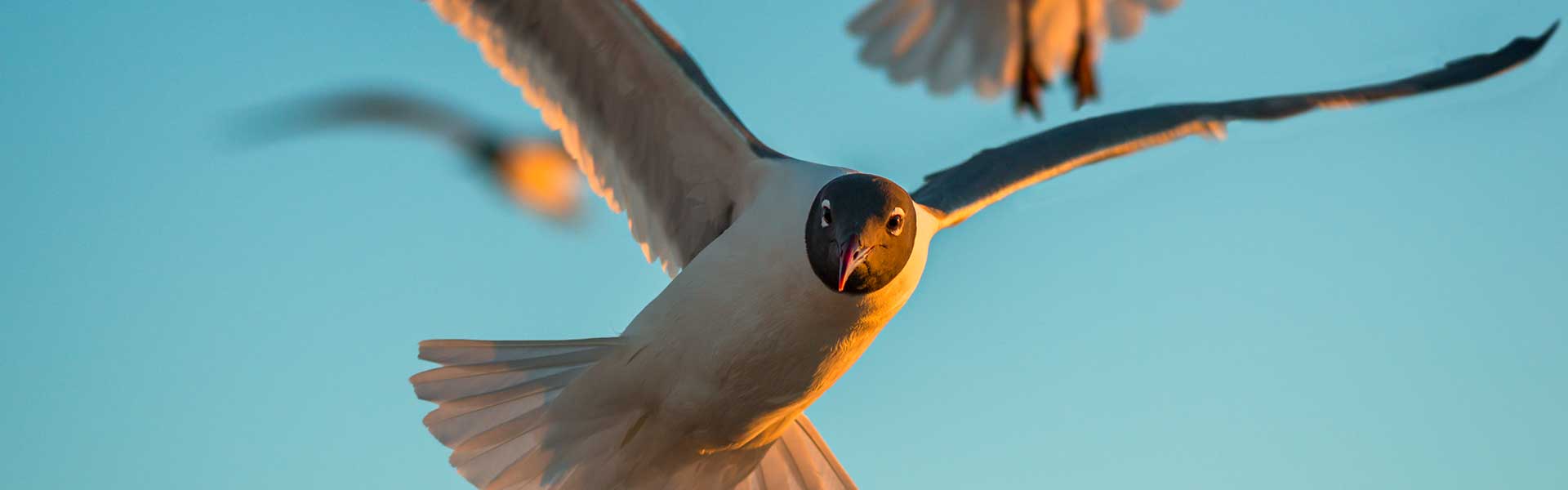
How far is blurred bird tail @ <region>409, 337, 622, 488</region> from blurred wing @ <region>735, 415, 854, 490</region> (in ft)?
2.43

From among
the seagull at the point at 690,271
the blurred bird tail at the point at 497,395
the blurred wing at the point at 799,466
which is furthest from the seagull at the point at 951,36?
the blurred bird tail at the point at 497,395

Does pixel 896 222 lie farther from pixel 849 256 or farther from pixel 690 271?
pixel 690 271

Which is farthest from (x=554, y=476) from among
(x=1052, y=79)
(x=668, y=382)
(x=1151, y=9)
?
(x=1151, y=9)

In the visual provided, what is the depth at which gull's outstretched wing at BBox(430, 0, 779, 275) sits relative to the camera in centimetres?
404

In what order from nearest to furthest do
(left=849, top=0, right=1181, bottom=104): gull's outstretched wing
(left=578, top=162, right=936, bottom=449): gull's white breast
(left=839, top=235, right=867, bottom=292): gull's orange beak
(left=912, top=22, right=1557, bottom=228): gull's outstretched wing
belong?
A: (left=839, top=235, right=867, bottom=292): gull's orange beak, (left=578, top=162, right=936, bottom=449): gull's white breast, (left=912, top=22, right=1557, bottom=228): gull's outstretched wing, (left=849, top=0, right=1181, bottom=104): gull's outstretched wing

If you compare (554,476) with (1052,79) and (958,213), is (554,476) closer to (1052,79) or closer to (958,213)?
(958,213)

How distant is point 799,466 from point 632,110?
1.27 m

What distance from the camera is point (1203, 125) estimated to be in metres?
4.48

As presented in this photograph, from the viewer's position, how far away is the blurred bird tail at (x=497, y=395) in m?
4.04

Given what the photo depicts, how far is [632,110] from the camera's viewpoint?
4.26 m

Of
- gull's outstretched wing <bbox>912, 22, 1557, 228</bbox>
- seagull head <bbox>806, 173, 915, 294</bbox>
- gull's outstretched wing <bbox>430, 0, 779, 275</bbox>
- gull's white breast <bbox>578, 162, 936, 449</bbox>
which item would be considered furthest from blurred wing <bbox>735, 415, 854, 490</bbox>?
seagull head <bbox>806, 173, 915, 294</bbox>

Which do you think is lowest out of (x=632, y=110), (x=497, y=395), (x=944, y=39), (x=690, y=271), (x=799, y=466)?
(x=799, y=466)

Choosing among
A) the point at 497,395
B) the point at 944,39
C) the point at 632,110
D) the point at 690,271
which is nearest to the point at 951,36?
the point at 944,39

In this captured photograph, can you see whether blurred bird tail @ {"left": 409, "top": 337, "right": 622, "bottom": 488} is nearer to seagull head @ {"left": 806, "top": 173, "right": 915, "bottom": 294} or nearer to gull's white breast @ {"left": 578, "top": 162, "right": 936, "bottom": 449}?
gull's white breast @ {"left": 578, "top": 162, "right": 936, "bottom": 449}
